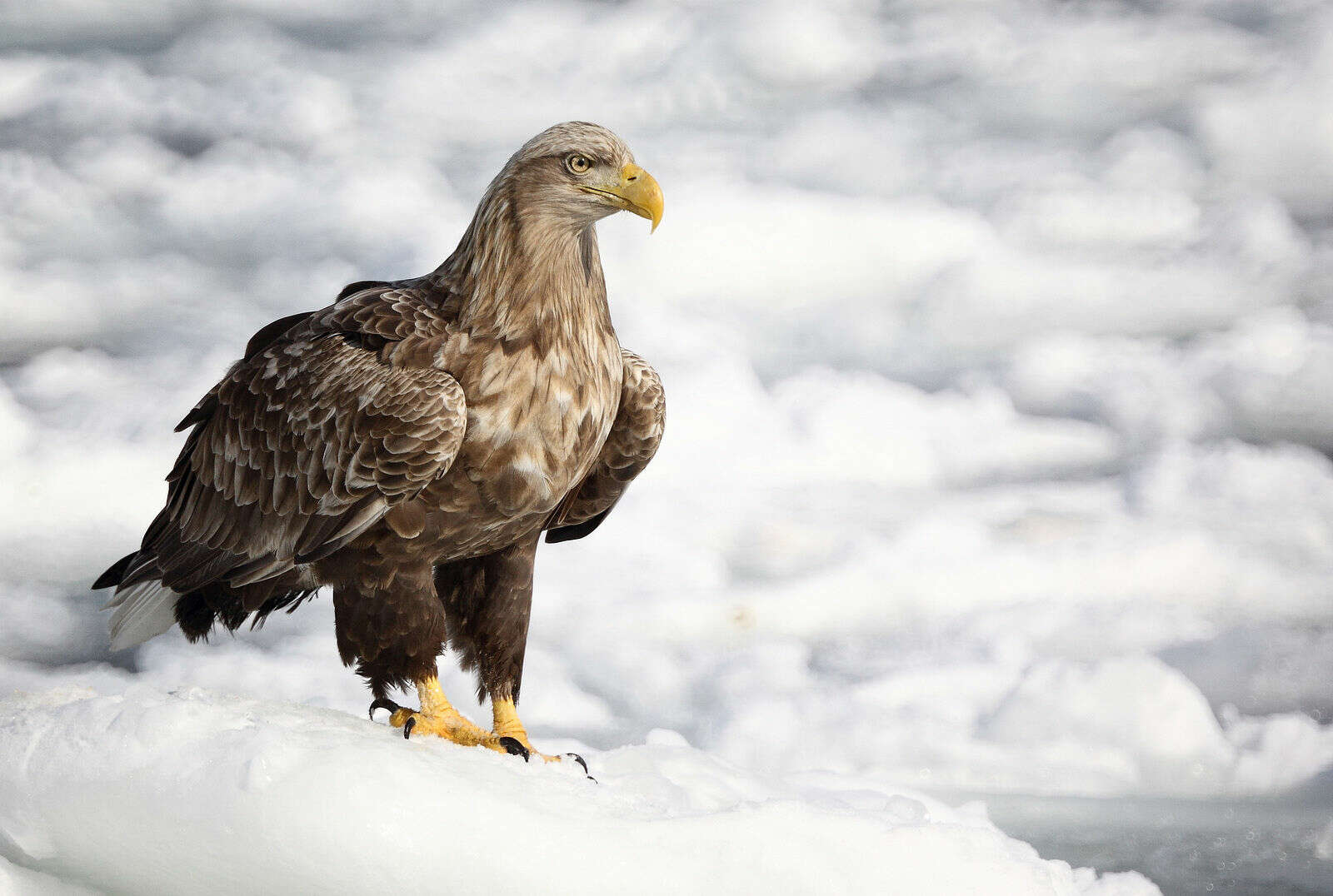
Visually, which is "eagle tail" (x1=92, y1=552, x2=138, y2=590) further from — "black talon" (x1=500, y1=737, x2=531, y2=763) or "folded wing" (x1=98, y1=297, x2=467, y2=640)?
"black talon" (x1=500, y1=737, x2=531, y2=763)

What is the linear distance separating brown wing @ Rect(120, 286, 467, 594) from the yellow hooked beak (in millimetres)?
1246

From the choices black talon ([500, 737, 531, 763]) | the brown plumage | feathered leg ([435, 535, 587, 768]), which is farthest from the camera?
feathered leg ([435, 535, 587, 768])

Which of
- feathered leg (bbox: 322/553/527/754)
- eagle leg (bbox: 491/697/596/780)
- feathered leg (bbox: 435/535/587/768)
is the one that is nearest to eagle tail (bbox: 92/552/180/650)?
feathered leg (bbox: 322/553/527/754)

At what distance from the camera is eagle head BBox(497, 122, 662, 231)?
6.92 metres

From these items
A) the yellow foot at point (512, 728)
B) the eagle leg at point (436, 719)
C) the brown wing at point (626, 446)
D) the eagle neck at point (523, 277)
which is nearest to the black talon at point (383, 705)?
the eagle leg at point (436, 719)

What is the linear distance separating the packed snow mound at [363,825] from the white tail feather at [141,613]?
1.35 m

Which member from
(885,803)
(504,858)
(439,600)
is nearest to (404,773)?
(504,858)

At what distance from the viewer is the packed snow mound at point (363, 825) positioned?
20.6 feet

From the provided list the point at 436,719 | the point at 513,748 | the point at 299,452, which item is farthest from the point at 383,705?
the point at 299,452

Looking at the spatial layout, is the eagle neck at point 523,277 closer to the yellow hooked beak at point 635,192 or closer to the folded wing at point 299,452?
the yellow hooked beak at point 635,192

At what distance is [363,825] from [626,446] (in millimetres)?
2882

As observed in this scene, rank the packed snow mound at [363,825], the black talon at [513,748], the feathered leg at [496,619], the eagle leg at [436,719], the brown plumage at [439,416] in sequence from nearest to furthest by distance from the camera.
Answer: the packed snow mound at [363,825]
the brown plumage at [439,416]
the eagle leg at [436,719]
the black talon at [513,748]
the feathered leg at [496,619]

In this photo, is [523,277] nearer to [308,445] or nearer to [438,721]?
[308,445]

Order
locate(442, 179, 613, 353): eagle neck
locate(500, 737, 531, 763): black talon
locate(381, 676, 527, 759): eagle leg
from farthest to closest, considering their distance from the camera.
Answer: locate(500, 737, 531, 763): black talon < locate(381, 676, 527, 759): eagle leg < locate(442, 179, 613, 353): eagle neck
